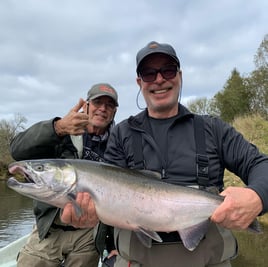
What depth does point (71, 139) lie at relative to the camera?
4.64m

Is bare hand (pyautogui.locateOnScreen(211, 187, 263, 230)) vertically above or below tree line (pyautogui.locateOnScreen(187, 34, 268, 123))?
below

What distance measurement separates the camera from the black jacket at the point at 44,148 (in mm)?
4223

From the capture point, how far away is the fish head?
2.96 metres

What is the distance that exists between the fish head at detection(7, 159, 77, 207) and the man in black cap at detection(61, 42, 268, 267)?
13 cm

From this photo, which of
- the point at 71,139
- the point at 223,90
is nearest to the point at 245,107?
the point at 223,90

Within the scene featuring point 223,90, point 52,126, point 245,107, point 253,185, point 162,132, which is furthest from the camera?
point 223,90

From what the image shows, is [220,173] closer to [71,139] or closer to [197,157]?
[197,157]

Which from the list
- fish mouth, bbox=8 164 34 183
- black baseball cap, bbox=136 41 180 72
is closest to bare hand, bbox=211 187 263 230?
black baseball cap, bbox=136 41 180 72

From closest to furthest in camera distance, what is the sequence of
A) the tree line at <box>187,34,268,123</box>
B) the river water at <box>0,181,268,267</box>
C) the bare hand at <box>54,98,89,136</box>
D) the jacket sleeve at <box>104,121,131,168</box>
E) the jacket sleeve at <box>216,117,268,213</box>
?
1. the jacket sleeve at <box>216,117,268,213</box>
2. the jacket sleeve at <box>104,121,131,168</box>
3. the bare hand at <box>54,98,89,136</box>
4. the river water at <box>0,181,268,267</box>
5. the tree line at <box>187,34,268,123</box>

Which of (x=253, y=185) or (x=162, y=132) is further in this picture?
(x=162, y=132)

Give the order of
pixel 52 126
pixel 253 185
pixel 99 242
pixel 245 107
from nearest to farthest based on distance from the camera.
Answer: pixel 253 185 → pixel 99 242 → pixel 52 126 → pixel 245 107

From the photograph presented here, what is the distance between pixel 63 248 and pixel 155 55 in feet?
9.26

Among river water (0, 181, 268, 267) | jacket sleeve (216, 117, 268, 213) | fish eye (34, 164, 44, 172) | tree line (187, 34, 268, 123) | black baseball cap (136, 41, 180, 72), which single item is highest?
tree line (187, 34, 268, 123)

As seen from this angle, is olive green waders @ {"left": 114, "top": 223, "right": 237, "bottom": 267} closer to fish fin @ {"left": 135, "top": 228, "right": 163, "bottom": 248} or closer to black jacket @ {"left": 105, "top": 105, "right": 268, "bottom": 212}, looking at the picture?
fish fin @ {"left": 135, "top": 228, "right": 163, "bottom": 248}
